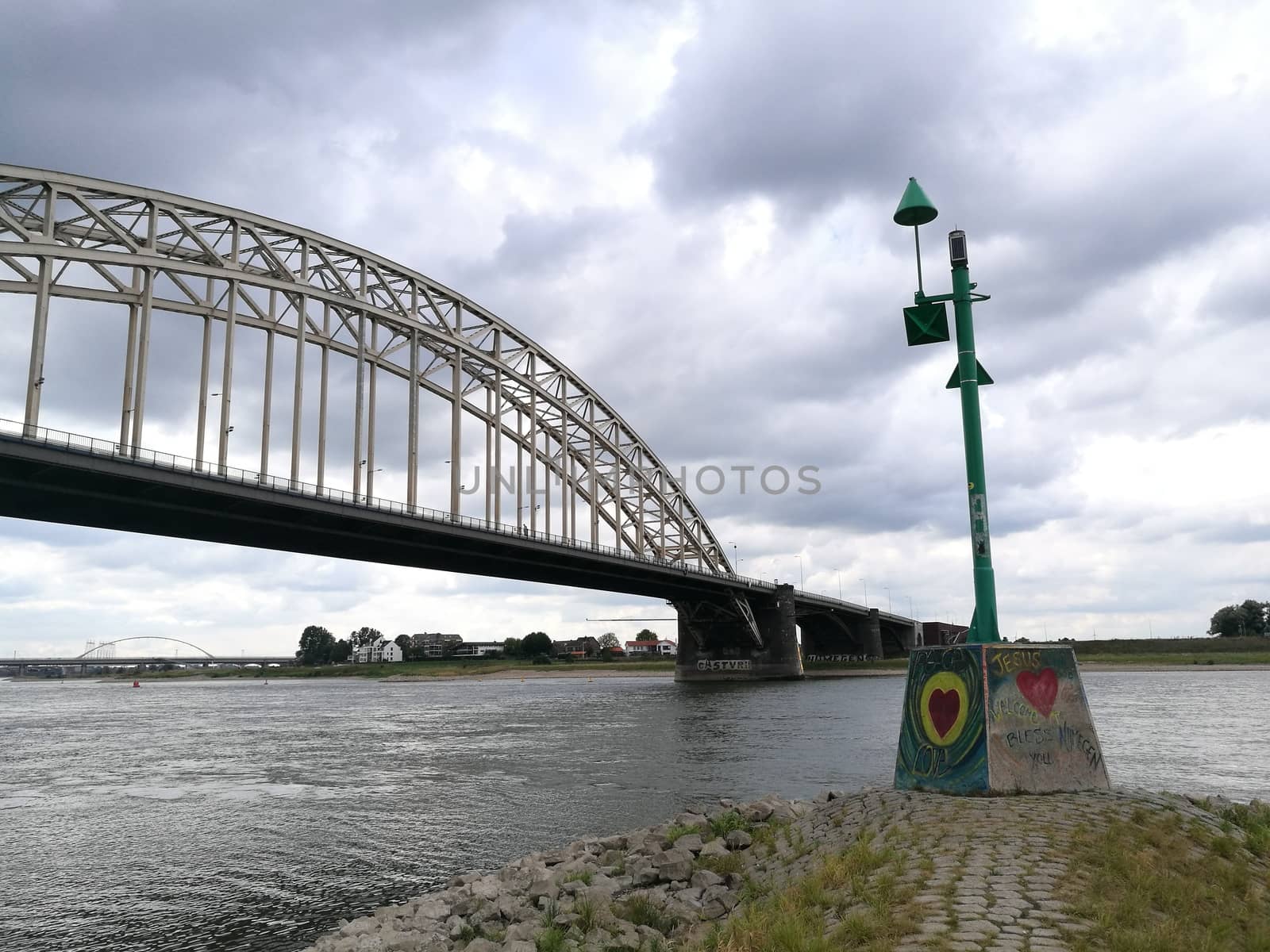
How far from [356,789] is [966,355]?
798 inches

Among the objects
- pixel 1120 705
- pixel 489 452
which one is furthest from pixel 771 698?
pixel 489 452

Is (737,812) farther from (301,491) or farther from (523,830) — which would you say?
(301,491)

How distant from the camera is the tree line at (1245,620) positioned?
135625 mm

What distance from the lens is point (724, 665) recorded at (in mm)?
104188

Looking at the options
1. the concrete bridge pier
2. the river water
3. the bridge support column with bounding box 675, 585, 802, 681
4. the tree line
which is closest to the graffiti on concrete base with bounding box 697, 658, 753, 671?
the bridge support column with bounding box 675, 585, 802, 681

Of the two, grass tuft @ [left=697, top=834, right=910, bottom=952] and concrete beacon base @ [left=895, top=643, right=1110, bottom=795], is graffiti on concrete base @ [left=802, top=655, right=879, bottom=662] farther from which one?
grass tuft @ [left=697, top=834, right=910, bottom=952]

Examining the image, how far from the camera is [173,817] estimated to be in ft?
71.2

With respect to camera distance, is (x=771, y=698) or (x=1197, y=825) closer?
(x=1197, y=825)

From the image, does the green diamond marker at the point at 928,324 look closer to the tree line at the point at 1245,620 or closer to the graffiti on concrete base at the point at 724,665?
the graffiti on concrete base at the point at 724,665

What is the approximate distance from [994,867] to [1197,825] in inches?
132

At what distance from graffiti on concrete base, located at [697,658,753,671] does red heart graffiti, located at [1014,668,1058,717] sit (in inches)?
3629

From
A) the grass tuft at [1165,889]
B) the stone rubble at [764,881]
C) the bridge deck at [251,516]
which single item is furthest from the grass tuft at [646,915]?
the bridge deck at [251,516]

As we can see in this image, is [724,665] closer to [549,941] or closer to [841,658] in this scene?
[841,658]

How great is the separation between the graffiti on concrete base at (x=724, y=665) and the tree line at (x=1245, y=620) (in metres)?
80.9
